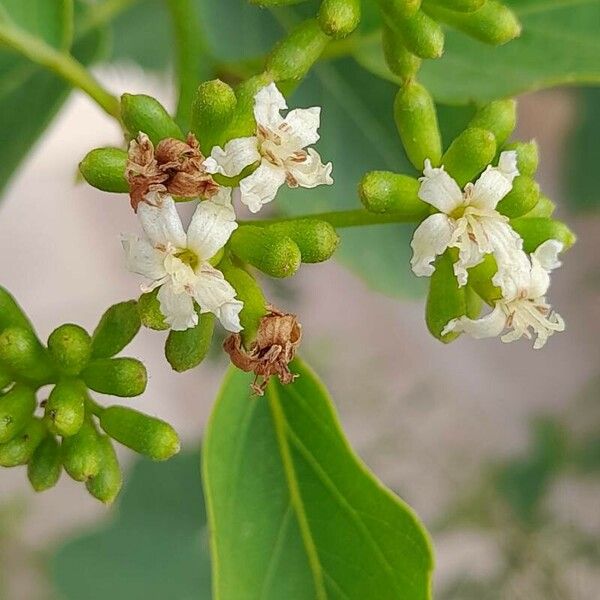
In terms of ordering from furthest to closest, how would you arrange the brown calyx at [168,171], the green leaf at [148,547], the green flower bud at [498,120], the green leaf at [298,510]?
the green leaf at [148,547] < the green leaf at [298,510] < the green flower bud at [498,120] < the brown calyx at [168,171]

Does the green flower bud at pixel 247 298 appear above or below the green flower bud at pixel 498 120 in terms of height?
above

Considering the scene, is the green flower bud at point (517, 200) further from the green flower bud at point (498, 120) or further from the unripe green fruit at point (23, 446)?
the unripe green fruit at point (23, 446)

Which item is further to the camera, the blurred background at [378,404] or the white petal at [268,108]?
the blurred background at [378,404]

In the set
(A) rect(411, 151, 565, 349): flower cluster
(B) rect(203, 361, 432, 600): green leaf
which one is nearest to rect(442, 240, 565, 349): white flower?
(A) rect(411, 151, 565, 349): flower cluster

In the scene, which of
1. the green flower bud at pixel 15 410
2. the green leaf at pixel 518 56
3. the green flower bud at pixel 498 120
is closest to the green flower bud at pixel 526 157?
the green flower bud at pixel 498 120

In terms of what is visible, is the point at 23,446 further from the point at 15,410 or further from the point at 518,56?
the point at 518,56

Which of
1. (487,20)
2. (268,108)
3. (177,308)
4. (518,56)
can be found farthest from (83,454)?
(518,56)

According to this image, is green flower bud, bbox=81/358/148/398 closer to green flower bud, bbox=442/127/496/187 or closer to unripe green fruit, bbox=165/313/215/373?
unripe green fruit, bbox=165/313/215/373

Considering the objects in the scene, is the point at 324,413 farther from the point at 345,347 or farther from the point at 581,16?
the point at 345,347
